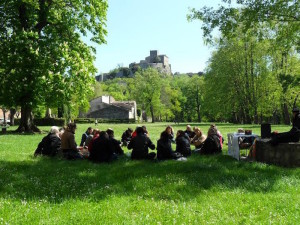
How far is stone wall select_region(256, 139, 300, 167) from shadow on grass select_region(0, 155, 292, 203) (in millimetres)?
729

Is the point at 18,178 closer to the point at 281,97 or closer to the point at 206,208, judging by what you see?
the point at 206,208

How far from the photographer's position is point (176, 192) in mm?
7859

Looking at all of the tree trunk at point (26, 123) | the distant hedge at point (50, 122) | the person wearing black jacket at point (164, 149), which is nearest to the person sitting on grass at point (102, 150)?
the person wearing black jacket at point (164, 149)

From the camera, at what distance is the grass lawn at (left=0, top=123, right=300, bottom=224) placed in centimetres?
608

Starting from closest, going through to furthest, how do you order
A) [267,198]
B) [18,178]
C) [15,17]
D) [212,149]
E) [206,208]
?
1. [206,208]
2. [267,198]
3. [18,178]
4. [212,149]
5. [15,17]

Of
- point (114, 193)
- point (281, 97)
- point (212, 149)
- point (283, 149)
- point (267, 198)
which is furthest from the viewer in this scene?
point (281, 97)

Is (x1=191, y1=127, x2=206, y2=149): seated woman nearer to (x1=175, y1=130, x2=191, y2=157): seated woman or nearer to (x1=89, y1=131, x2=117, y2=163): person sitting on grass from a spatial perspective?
(x1=175, y1=130, x2=191, y2=157): seated woman

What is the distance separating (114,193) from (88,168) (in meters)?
3.82

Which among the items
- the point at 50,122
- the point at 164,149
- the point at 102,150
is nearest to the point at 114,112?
the point at 50,122

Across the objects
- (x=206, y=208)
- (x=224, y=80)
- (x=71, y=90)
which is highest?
(x=224, y=80)

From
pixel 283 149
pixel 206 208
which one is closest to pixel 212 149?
pixel 283 149

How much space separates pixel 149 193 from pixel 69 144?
6780mm

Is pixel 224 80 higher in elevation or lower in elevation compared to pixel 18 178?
higher

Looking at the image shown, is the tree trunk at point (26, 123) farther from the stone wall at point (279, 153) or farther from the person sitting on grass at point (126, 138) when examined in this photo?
the stone wall at point (279, 153)
